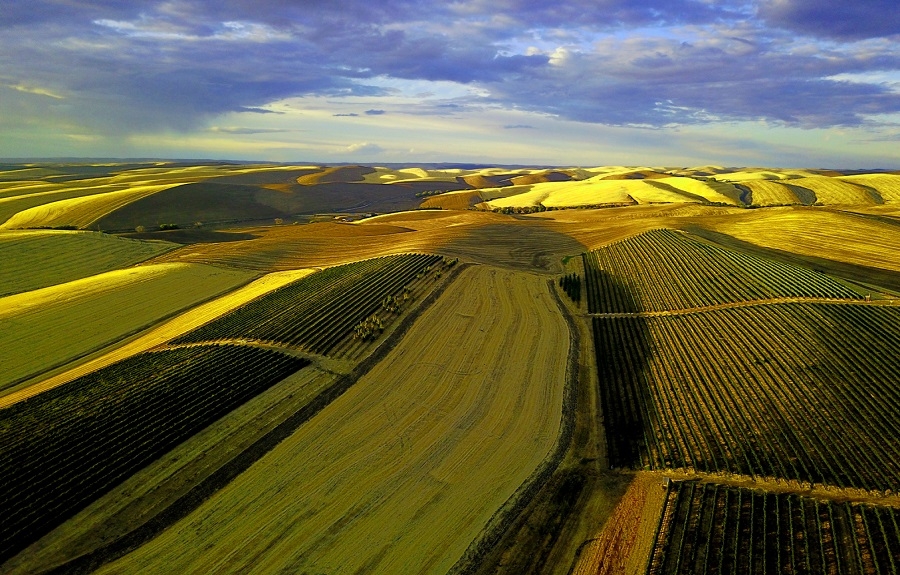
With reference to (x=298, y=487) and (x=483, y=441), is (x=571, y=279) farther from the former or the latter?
(x=298, y=487)

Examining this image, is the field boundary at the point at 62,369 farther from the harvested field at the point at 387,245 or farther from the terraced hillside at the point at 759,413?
the terraced hillside at the point at 759,413

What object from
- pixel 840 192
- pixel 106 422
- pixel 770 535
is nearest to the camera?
pixel 770 535

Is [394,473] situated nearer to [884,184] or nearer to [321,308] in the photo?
[321,308]

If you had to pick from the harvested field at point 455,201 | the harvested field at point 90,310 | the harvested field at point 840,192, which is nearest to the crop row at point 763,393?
the harvested field at point 90,310

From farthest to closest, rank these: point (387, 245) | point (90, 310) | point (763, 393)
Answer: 1. point (387, 245)
2. point (90, 310)
3. point (763, 393)

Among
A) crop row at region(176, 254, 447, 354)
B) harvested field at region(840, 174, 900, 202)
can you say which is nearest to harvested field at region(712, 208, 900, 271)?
crop row at region(176, 254, 447, 354)

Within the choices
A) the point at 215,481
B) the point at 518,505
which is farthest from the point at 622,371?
the point at 215,481

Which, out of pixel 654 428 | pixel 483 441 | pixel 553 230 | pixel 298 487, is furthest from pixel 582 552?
pixel 553 230
